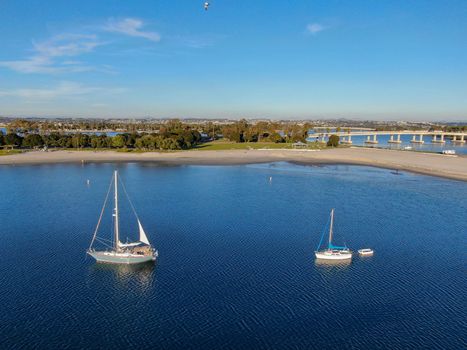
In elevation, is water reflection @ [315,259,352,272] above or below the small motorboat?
below

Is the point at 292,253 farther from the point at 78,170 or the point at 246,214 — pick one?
the point at 78,170

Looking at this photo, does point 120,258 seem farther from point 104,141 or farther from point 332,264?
point 104,141

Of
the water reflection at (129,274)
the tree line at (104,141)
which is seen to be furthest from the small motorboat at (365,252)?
the tree line at (104,141)

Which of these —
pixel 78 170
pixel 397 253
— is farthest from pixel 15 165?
pixel 397 253

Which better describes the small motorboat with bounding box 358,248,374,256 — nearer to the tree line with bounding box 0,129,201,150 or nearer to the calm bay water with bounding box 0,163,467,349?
the calm bay water with bounding box 0,163,467,349

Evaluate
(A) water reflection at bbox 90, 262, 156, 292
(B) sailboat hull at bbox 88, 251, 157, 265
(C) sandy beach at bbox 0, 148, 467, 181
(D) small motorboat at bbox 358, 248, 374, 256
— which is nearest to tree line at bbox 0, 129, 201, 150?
(C) sandy beach at bbox 0, 148, 467, 181

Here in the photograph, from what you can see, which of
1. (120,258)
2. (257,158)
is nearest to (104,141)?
(257,158)

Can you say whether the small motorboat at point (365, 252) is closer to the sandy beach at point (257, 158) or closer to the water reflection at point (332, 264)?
the water reflection at point (332, 264)
